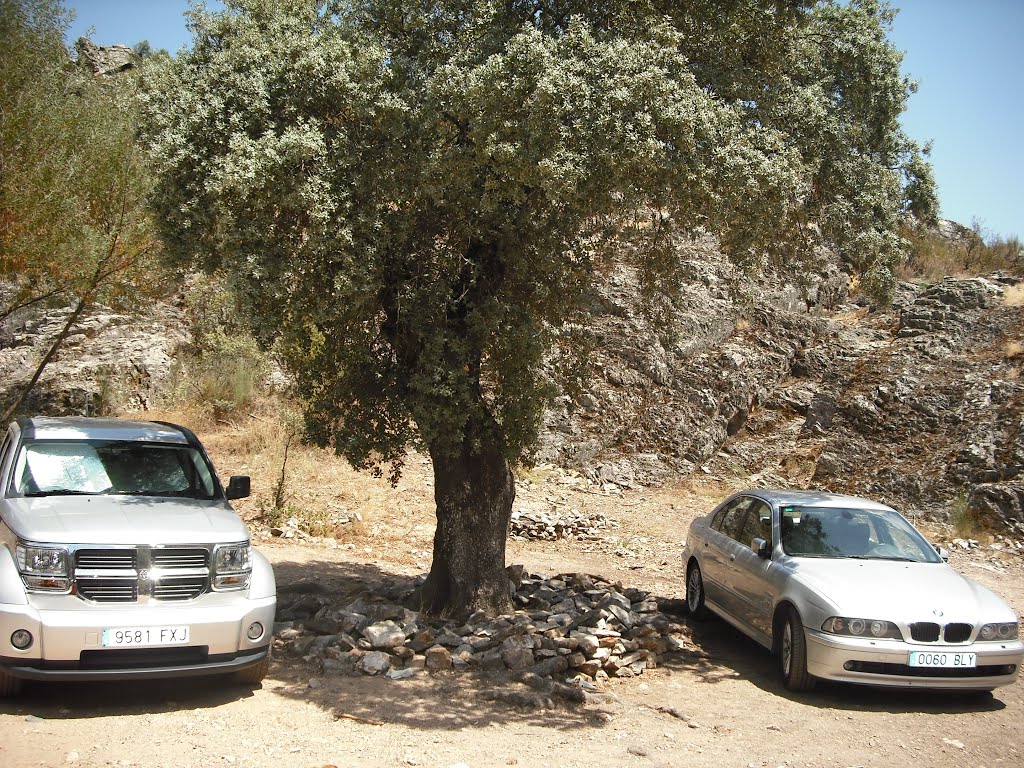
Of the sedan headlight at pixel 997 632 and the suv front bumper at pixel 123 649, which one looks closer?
the suv front bumper at pixel 123 649

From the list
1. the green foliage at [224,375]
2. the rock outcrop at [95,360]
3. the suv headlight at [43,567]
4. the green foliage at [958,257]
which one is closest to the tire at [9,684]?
the suv headlight at [43,567]

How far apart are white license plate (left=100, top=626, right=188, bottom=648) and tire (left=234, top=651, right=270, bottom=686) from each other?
0.77 metres

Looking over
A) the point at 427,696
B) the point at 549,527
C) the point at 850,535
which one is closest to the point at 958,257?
the point at 549,527

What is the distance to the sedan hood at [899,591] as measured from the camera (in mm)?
6887

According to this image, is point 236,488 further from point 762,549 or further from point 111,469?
point 762,549

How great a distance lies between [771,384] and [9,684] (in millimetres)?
18072

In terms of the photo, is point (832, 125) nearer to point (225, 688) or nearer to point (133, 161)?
point (225, 688)

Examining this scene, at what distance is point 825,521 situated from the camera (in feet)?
27.5

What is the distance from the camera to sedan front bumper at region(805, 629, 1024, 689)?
6730mm

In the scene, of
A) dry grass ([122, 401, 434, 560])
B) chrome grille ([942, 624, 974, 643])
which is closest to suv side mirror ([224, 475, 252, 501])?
chrome grille ([942, 624, 974, 643])

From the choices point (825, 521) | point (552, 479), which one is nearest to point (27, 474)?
point (825, 521)

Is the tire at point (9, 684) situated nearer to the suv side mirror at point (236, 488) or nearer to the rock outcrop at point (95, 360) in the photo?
the suv side mirror at point (236, 488)

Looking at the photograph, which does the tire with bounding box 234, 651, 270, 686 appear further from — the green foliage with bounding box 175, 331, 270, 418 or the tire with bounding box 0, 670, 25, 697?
the green foliage with bounding box 175, 331, 270, 418

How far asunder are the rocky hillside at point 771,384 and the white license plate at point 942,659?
32.9 ft
